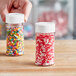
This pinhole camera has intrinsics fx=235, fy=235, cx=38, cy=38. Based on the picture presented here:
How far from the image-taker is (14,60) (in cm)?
124

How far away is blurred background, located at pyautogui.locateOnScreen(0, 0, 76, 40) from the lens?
3014 mm

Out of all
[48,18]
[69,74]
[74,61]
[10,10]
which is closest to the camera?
[69,74]

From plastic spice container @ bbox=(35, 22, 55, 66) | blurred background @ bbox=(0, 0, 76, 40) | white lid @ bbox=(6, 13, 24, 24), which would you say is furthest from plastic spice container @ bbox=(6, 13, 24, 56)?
blurred background @ bbox=(0, 0, 76, 40)

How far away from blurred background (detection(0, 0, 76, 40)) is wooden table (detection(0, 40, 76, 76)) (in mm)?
1570

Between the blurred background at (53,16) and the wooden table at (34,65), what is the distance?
157cm

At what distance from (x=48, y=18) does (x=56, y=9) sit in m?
0.16

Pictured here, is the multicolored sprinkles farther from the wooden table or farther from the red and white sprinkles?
the red and white sprinkles

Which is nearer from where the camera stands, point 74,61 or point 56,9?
point 74,61

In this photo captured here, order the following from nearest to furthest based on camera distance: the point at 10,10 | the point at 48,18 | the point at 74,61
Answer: the point at 74,61 → the point at 10,10 → the point at 48,18

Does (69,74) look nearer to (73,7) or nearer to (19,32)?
(19,32)

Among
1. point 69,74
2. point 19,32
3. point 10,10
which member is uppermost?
point 10,10

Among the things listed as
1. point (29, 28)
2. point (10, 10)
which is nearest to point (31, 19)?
point (29, 28)

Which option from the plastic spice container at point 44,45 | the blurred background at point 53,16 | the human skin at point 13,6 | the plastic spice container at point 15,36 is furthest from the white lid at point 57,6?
the plastic spice container at point 44,45

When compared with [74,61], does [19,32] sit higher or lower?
higher
